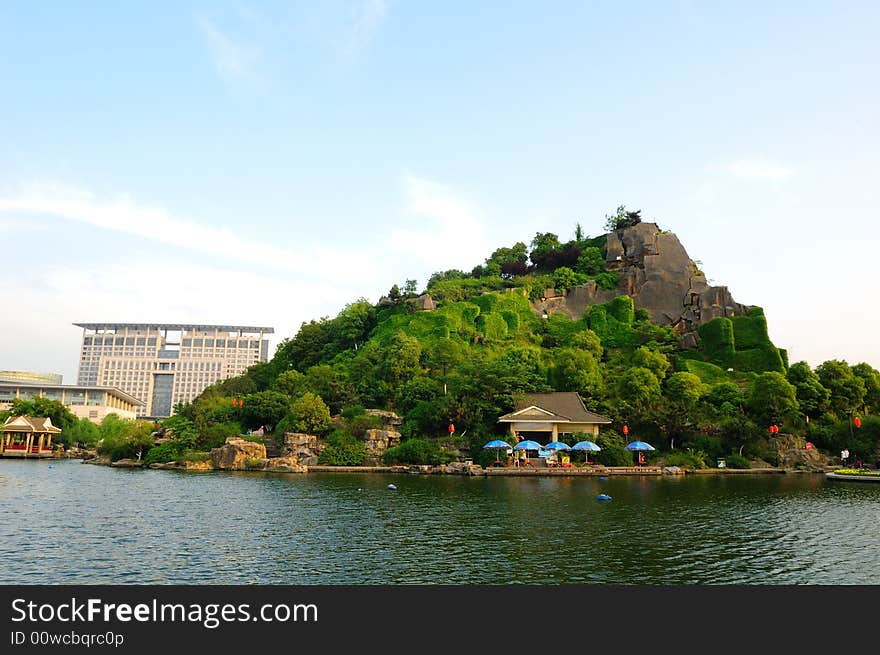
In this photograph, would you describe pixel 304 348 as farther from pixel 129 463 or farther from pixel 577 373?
pixel 577 373

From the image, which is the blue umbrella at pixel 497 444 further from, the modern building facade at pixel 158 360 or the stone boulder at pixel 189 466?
the modern building facade at pixel 158 360

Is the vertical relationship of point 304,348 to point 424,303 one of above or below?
below

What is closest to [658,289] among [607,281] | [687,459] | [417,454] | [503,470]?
[607,281]

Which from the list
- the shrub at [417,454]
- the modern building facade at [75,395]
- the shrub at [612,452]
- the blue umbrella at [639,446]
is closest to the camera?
the blue umbrella at [639,446]

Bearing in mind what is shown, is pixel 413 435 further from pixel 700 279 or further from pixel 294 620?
pixel 700 279

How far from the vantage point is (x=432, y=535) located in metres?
20.2

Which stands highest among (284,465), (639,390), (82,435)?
(639,390)

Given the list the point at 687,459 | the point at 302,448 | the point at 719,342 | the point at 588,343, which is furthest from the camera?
the point at 719,342

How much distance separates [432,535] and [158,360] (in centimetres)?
18867

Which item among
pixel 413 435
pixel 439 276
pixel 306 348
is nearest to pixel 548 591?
pixel 413 435

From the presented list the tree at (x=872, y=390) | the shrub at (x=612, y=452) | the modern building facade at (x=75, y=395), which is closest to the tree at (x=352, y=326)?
the shrub at (x=612, y=452)

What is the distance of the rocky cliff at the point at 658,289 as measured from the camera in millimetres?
72750

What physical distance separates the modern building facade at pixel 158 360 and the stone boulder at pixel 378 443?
146m

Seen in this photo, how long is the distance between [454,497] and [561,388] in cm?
2967
